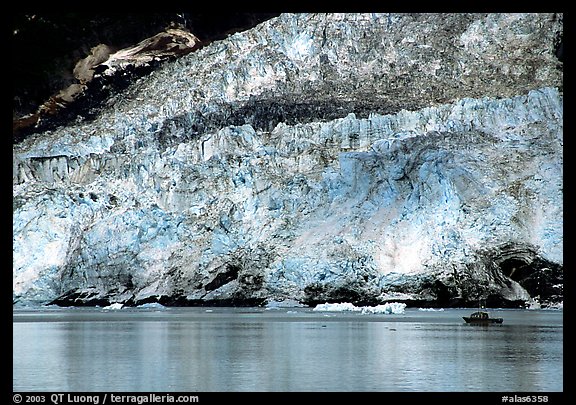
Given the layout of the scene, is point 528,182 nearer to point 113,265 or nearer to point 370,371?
point 113,265

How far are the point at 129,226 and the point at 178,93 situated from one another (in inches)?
340

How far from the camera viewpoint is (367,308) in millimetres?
→ 23797

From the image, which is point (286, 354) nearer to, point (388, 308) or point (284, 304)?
point (388, 308)

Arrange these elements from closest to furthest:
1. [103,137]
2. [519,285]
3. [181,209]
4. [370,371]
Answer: [370,371] → [519,285] → [181,209] → [103,137]

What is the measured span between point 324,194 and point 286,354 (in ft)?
38.4

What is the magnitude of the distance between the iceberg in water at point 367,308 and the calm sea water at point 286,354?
39.5 inches

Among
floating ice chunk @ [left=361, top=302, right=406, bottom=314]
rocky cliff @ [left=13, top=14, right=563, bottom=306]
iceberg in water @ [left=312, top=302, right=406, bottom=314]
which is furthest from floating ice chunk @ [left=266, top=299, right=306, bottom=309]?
floating ice chunk @ [left=361, top=302, right=406, bottom=314]

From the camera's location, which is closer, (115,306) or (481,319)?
(481,319)

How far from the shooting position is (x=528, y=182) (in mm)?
24484

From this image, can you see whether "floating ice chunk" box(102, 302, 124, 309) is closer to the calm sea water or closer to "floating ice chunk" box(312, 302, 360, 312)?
the calm sea water

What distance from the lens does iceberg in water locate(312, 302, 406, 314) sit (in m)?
23.5

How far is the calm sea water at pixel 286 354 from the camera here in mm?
11039

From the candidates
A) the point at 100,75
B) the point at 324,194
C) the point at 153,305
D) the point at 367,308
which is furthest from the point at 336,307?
the point at 100,75
